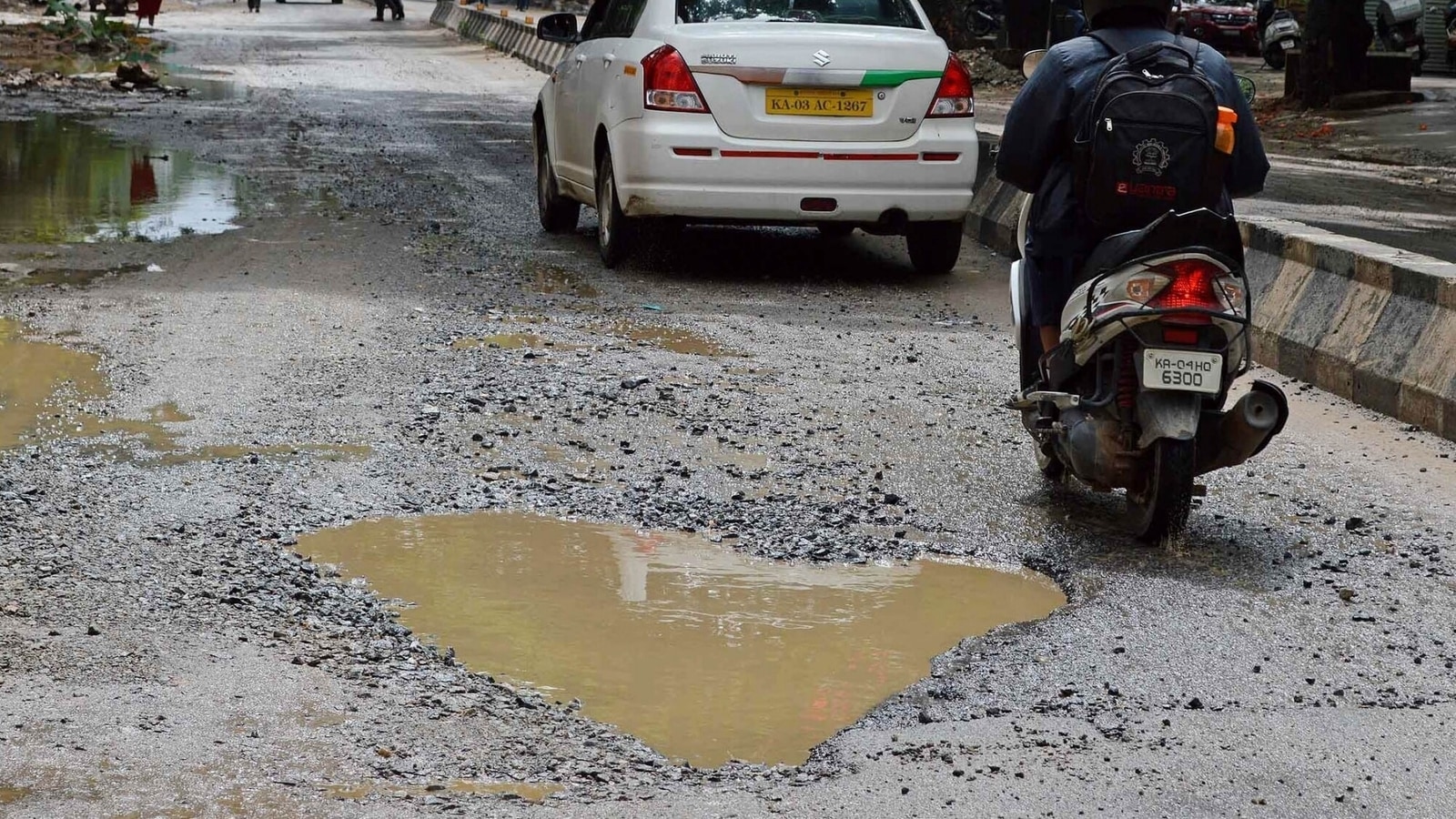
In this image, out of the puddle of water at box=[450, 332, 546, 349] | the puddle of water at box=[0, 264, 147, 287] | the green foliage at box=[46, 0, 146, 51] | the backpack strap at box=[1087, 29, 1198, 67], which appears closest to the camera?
the backpack strap at box=[1087, 29, 1198, 67]

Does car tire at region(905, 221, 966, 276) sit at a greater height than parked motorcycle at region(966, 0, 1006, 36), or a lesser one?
lesser

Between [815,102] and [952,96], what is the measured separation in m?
0.82

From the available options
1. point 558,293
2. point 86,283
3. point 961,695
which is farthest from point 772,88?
point 961,695

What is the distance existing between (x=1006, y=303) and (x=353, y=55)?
28149 millimetres

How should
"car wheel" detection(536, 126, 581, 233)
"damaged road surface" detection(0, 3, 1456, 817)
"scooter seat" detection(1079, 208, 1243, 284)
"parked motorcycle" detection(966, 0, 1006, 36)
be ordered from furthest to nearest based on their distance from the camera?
"parked motorcycle" detection(966, 0, 1006, 36), "car wheel" detection(536, 126, 581, 233), "scooter seat" detection(1079, 208, 1243, 284), "damaged road surface" detection(0, 3, 1456, 817)

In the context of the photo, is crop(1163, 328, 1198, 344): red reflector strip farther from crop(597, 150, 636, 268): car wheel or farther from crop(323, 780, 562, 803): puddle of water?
crop(597, 150, 636, 268): car wheel

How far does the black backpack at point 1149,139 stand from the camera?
5.36 metres

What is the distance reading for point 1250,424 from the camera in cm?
550

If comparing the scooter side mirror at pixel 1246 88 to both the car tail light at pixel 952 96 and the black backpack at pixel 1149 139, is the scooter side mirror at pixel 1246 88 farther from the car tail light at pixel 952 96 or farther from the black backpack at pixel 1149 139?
the car tail light at pixel 952 96

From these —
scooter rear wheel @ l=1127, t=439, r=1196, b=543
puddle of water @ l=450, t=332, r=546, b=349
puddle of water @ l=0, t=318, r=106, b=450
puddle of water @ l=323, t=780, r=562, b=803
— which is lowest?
puddle of water @ l=0, t=318, r=106, b=450

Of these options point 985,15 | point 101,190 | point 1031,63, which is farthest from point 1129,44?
point 985,15

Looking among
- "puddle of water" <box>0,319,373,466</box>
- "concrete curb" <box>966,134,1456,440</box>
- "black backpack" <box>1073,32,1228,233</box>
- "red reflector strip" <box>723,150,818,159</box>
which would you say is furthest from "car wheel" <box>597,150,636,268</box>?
"black backpack" <box>1073,32,1228,233</box>

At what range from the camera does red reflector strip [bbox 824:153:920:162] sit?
1005cm

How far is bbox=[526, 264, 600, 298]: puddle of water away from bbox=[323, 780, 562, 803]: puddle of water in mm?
6226
